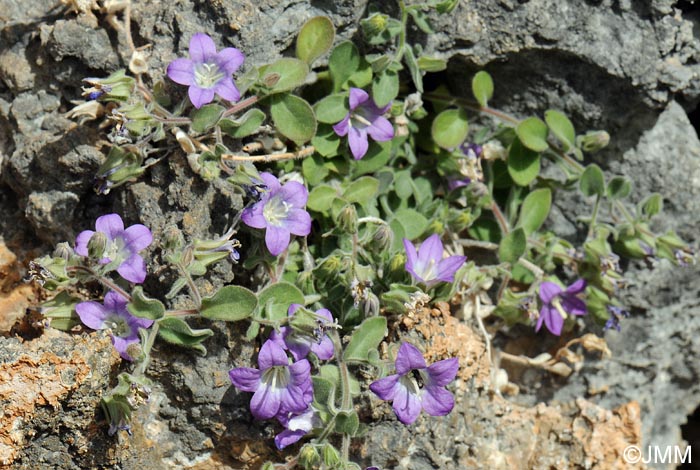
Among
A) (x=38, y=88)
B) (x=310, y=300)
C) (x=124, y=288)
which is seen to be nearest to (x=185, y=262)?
(x=124, y=288)

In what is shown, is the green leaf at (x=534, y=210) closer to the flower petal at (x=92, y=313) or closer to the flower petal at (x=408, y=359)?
the flower petal at (x=408, y=359)

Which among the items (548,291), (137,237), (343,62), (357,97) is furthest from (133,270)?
(548,291)

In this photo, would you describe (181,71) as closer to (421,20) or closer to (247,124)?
(247,124)

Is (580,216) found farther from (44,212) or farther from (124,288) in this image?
(44,212)

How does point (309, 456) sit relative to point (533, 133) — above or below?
below

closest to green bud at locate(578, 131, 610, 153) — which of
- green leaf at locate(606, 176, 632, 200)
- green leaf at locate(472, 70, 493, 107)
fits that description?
green leaf at locate(606, 176, 632, 200)

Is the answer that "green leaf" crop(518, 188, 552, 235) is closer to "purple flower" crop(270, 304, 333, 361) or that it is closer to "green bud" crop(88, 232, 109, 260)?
"purple flower" crop(270, 304, 333, 361)
